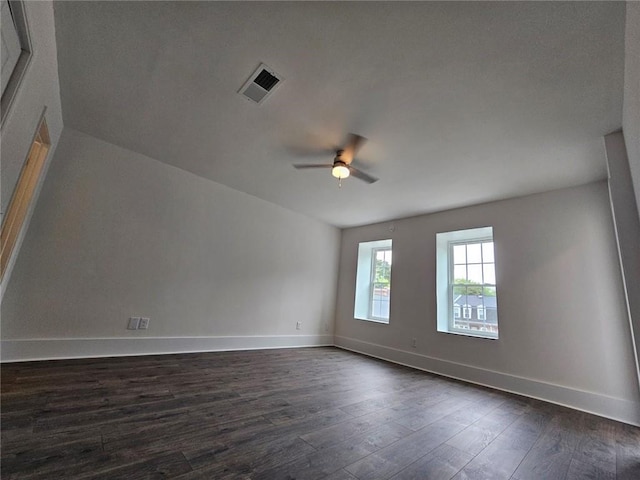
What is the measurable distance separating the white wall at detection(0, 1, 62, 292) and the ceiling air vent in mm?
1102

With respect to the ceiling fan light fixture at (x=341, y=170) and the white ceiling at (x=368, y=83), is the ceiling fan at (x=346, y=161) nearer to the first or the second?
the ceiling fan light fixture at (x=341, y=170)

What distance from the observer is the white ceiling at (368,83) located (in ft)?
4.65

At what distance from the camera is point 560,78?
5.38 feet

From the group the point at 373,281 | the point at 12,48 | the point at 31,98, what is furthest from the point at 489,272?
the point at 31,98

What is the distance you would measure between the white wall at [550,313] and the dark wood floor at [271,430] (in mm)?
319

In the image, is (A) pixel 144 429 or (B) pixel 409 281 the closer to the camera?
(A) pixel 144 429

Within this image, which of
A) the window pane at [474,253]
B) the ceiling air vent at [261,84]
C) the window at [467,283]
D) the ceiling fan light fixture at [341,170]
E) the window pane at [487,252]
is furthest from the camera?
the window pane at [474,253]

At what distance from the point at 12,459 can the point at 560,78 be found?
11.7 feet

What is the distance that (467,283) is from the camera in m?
3.75

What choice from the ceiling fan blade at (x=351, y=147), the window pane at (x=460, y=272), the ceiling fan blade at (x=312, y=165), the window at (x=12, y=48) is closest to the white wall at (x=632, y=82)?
the ceiling fan blade at (x=351, y=147)

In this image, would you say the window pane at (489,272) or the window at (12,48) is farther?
the window pane at (489,272)

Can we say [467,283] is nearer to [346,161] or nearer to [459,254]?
[459,254]

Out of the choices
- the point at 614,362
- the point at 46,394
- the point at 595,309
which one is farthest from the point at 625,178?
the point at 46,394

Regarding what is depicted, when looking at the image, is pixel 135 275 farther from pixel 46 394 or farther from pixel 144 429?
pixel 144 429
